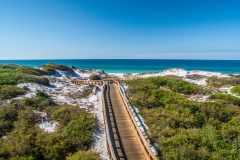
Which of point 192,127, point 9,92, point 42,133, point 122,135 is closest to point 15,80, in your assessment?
point 9,92

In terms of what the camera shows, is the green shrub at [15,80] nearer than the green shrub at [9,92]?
No

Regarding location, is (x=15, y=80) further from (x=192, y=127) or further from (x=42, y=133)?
(x=192, y=127)

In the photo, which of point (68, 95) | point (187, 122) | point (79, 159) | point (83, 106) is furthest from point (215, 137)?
point (68, 95)

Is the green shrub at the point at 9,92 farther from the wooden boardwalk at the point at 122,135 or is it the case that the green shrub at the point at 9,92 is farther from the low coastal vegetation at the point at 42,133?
the wooden boardwalk at the point at 122,135

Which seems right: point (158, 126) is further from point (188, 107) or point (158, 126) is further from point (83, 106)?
point (83, 106)

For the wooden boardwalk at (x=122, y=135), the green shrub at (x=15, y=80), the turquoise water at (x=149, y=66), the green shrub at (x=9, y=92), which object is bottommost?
the wooden boardwalk at (x=122, y=135)

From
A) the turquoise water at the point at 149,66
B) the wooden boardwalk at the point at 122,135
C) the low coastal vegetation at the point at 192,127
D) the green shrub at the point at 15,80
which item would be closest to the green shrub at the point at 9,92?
the green shrub at the point at 15,80

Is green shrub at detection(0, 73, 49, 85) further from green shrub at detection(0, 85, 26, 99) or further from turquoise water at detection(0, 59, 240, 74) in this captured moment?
turquoise water at detection(0, 59, 240, 74)
